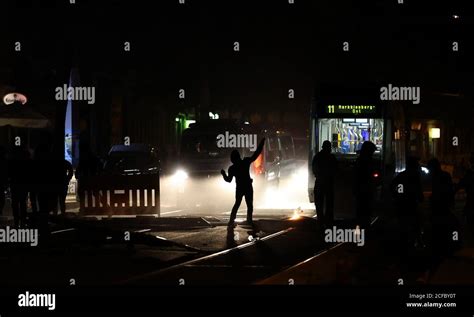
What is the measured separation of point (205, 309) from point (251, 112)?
48.4 m

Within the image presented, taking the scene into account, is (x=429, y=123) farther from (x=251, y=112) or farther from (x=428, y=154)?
(x=251, y=112)

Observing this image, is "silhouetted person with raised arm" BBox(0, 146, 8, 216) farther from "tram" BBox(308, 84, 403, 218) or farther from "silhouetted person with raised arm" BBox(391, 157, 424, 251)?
"tram" BBox(308, 84, 403, 218)

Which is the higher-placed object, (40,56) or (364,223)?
(40,56)

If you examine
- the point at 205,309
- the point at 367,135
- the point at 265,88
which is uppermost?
the point at 265,88

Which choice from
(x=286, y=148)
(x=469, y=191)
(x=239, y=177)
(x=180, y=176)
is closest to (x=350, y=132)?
(x=180, y=176)

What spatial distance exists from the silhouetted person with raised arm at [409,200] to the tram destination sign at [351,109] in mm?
12631

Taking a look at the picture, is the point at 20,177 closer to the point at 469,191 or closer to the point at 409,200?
the point at 409,200

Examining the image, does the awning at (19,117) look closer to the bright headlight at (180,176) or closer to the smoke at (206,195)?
the bright headlight at (180,176)

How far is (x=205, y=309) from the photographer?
1027 centimetres

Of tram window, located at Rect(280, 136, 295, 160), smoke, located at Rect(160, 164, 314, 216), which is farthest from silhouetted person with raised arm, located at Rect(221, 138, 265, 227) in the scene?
tram window, located at Rect(280, 136, 295, 160)

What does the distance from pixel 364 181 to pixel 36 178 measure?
21.9 feet

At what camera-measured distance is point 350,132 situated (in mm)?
27547

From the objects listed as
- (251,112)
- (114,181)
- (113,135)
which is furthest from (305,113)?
(114,181)

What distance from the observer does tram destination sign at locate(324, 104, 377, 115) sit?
2720 cm
